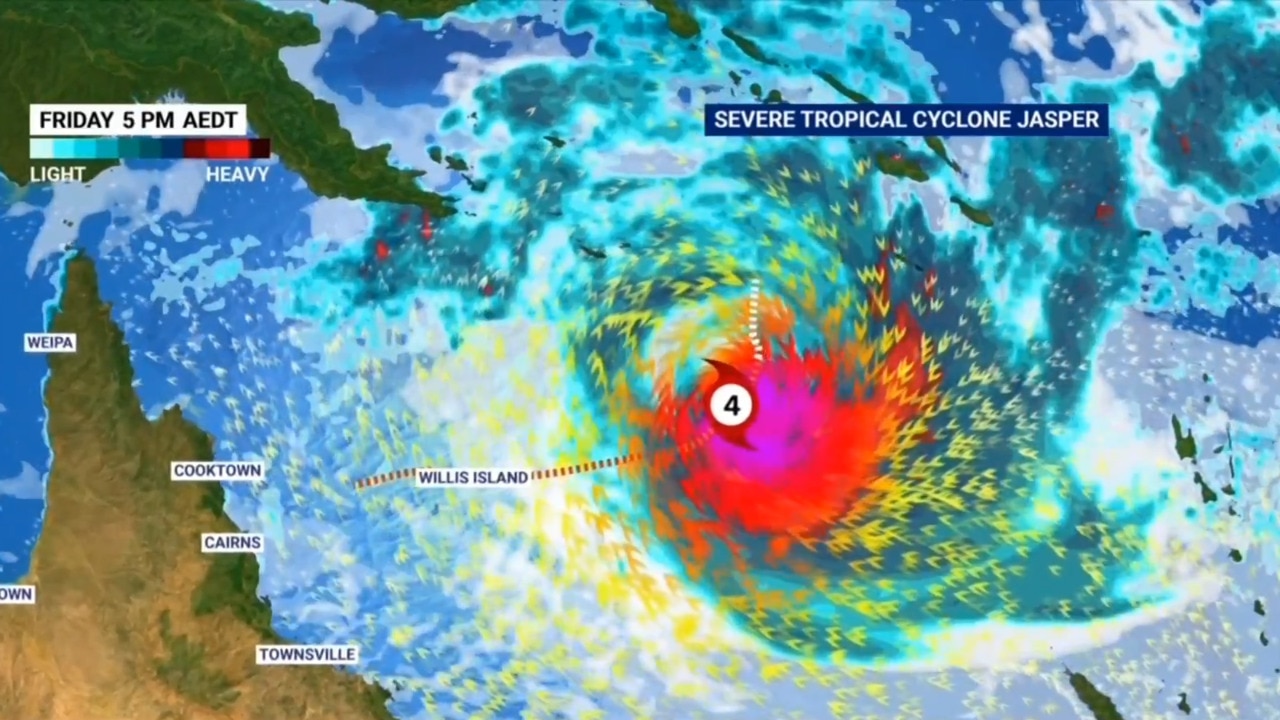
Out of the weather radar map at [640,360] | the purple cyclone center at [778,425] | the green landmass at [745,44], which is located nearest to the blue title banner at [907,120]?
the weather radar map at [640,360]

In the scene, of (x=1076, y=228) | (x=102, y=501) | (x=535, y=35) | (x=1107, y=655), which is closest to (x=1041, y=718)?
(x=1107, y=655)

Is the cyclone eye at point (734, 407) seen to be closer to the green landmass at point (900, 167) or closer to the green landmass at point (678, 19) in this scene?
the green landmass at point (900, 167)

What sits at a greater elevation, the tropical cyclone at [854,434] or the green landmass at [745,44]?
the green landmass at [745,44]

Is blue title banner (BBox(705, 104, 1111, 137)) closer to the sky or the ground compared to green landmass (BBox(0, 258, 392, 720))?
closer to the sky

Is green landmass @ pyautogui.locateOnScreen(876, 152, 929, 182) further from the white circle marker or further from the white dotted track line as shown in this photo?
the white circle marker

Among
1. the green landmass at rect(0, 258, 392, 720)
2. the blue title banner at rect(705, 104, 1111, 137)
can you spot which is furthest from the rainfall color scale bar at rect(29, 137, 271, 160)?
the blue title banner at rect(705, 104, 1111, 137)

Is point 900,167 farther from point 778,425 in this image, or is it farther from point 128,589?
point 128,589

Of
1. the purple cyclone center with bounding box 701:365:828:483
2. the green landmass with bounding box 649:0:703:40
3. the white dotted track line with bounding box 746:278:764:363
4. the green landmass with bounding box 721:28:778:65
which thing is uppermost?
the green landmass with bounding box 649:0:703:40
